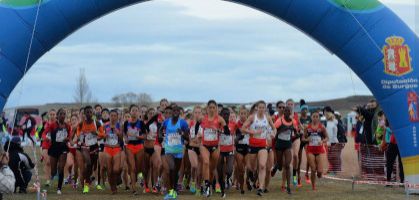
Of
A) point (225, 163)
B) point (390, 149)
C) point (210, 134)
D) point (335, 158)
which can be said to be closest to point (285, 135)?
point (225, 163)

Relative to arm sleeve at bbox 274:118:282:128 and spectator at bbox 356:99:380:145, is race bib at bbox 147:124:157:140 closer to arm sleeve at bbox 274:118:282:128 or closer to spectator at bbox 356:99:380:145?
arm sleeve at bbox 274:118:282:128

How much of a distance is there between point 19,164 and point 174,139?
139 inches

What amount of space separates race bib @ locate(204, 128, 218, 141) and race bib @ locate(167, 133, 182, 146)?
25.9 inches

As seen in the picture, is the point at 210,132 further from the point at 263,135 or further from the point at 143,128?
the point at 143,128

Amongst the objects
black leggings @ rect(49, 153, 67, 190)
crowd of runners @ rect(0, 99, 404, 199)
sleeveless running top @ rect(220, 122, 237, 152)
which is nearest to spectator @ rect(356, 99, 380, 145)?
crowd of runners @ rect(0, 99, 404, 199)

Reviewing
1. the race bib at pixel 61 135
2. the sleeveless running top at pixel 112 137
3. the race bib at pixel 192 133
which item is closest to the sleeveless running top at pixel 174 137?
the race bib at pixel 192 133

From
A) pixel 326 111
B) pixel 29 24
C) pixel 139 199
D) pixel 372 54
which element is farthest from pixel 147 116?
pixel 326 111

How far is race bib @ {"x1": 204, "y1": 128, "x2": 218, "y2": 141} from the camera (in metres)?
15.8

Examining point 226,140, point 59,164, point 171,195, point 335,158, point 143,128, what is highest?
point 143,128

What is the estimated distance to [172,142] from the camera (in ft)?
50.5

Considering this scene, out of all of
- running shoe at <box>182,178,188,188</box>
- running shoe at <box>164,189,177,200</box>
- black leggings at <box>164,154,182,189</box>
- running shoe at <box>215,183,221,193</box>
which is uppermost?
black leggings at <box>164,154,182,189</box>

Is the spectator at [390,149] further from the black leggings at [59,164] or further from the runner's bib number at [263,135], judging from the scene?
the black leggings at [59,164]

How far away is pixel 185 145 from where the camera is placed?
17.1 metres

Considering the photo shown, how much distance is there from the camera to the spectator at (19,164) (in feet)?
53.9
